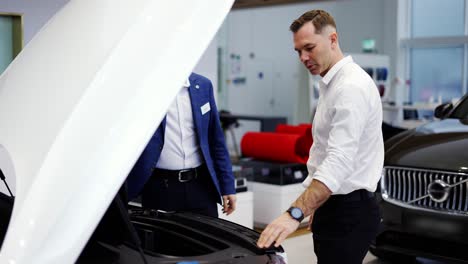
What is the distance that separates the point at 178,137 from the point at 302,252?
2425 mm

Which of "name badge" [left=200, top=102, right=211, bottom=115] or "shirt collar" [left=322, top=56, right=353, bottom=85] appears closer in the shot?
"shirt collar" [left=322, top=56, right=353, bottom=85]

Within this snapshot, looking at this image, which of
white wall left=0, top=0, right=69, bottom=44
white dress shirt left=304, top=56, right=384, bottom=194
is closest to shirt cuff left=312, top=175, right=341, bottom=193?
white dress shirt left=304, top=56, right=384, bottom=194

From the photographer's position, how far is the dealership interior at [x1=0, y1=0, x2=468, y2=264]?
4043 millimetres

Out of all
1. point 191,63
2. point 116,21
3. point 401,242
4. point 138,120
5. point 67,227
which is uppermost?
point 116,21

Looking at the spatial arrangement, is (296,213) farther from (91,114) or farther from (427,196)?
(427,196)

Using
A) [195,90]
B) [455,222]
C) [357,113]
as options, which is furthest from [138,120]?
[455,222]

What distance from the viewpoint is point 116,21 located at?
165cm

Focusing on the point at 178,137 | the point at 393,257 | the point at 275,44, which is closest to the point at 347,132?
the point at 178,137

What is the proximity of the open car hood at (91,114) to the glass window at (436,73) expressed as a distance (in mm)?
14149

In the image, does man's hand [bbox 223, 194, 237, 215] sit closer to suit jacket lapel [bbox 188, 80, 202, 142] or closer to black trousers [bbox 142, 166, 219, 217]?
black trousers [bbox 142, 166, 219, 217]

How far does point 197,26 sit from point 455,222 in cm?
292

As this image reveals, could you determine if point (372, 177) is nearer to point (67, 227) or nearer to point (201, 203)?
point (201, 203)

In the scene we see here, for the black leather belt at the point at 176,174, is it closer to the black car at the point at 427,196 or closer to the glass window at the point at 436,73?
the black car at the point at 427,196

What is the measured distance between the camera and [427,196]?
4.24 meters
